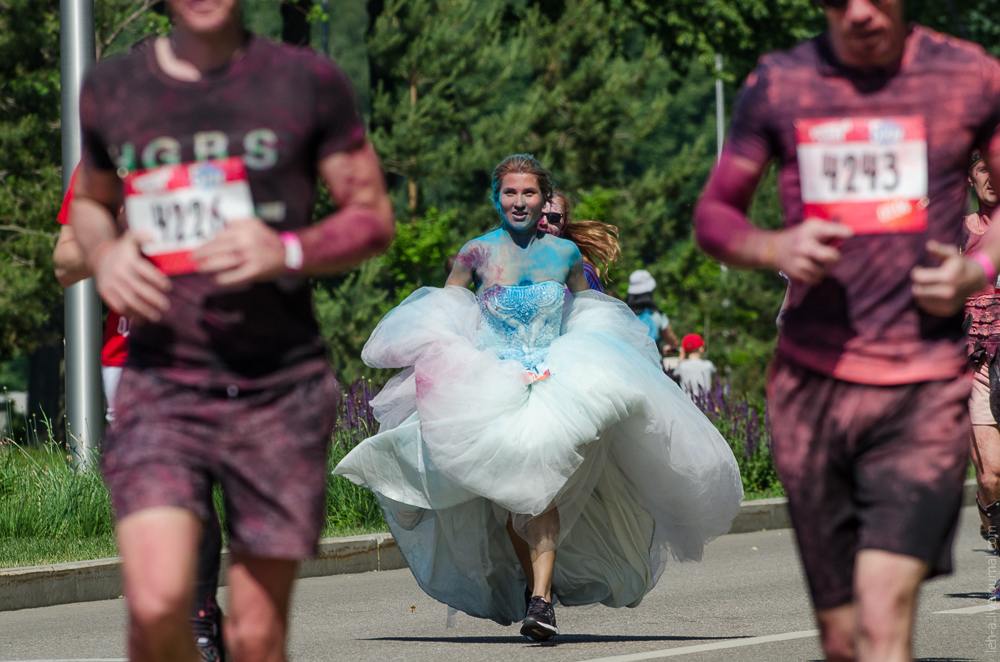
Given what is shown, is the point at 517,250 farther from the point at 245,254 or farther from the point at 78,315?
the point at 78,315

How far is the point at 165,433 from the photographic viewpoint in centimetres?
357

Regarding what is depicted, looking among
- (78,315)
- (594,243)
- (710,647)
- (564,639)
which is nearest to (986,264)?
(710,647)

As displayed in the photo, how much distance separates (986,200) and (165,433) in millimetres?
5447

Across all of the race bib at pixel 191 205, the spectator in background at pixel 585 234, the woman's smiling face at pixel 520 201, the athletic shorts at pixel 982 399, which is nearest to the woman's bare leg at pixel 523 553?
the woman's smiling face at pixel 520 201

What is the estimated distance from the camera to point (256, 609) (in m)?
3.58

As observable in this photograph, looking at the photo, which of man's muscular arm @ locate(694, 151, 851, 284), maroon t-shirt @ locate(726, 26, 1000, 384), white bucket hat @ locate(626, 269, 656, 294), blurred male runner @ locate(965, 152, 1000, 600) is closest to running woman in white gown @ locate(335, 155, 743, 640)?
blurred male runner @ locate(965, 152, 1000, 600)

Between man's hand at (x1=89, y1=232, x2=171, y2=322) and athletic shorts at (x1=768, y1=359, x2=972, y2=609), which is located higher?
man's hand at (x1=89, y1=232, x2=171, y2=322)

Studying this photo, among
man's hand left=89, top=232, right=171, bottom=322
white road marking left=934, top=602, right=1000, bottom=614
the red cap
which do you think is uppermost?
man's hand left=89, top=232, right=171, bottom=322

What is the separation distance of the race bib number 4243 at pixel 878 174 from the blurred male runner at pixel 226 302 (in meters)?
1.10

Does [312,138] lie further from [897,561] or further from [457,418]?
[457,418]

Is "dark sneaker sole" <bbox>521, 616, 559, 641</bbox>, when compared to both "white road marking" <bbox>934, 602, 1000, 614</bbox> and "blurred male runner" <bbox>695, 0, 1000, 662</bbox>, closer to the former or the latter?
"white road marking" <bbox>934, 602, 1000, 614</bbox>

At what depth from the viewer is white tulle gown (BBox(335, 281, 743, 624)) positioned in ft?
23.7

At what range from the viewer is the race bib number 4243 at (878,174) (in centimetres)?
376

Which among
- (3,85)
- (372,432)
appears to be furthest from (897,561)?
(3,85)
